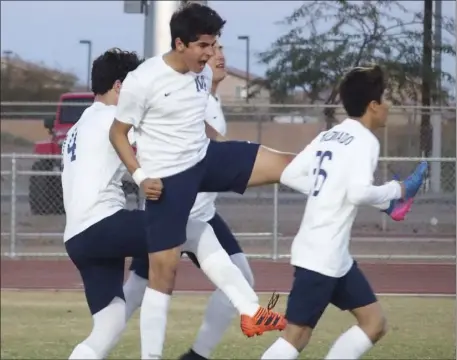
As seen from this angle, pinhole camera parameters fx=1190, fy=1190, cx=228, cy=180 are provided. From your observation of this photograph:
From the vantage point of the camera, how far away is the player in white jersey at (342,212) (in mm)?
5555

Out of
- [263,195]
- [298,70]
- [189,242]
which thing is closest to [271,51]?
[298,70]

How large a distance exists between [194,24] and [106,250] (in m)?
1.22

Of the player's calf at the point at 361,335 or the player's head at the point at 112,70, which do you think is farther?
the player's head at the point at 112,70

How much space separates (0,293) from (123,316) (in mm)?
6678

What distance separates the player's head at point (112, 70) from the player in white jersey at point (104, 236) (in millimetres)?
202

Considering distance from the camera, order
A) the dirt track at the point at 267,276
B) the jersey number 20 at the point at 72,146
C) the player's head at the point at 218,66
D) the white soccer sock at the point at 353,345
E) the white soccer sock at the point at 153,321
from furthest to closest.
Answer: the dirt track at the point at 267,276
the player's head at the point at 218,66
the jersey number 20 at the point at 72,146
the white soccer sock at the point at 153,321
the white soccer sock at the point at 353,345

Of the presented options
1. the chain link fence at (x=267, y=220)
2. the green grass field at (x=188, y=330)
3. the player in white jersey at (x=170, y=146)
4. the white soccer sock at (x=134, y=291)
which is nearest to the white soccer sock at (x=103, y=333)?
the player in white jersey at (x=170, y=146)

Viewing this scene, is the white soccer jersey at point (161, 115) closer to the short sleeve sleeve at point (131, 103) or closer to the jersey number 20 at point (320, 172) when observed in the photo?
the short sleeve sleeve at point (131, 103)

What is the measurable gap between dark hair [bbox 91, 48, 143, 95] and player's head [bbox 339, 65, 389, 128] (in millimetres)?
1246

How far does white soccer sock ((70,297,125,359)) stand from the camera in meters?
6.02

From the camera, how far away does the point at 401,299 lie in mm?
11945

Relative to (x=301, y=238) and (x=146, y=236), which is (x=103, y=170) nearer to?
(x=146, y=236)

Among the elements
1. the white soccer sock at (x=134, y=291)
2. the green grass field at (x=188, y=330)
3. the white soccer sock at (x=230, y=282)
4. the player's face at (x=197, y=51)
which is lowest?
the green grass field at (x=188, y=330)

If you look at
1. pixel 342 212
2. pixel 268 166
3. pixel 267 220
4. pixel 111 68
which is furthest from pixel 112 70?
pixel 267 220
